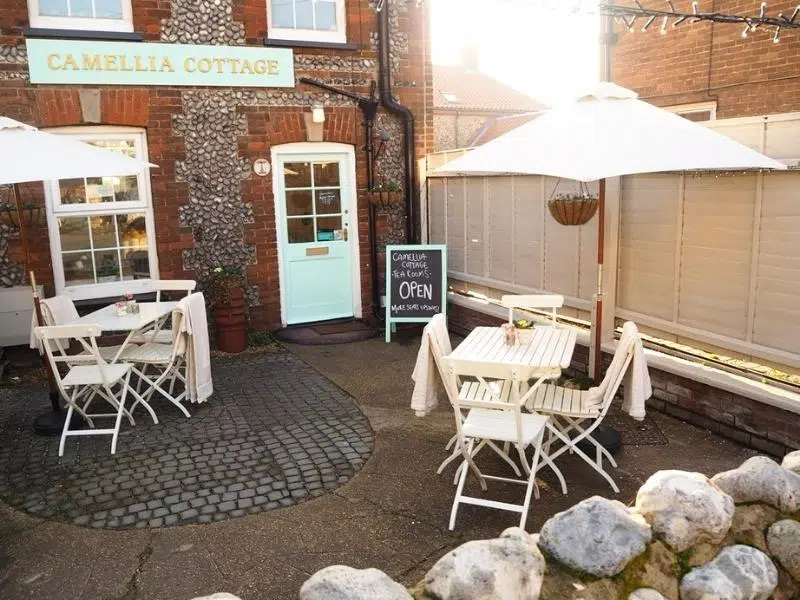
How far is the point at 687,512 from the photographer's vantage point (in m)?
2.58

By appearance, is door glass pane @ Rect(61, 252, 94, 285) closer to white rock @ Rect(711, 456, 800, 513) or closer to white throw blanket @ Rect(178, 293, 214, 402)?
white throw blanket @ Rect(178, 293, 214, 402)

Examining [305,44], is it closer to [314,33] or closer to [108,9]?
[314,33]

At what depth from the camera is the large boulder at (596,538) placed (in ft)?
7.93

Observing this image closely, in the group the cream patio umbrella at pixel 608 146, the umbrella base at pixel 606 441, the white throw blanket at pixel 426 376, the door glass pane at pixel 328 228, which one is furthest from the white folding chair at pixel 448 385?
the door glass pane at pixel 328 228

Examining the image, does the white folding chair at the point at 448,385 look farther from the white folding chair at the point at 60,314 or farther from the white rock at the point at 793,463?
the white folding chair at the point at 60,314

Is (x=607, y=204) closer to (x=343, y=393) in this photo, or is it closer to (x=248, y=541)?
(x=343, y=393)

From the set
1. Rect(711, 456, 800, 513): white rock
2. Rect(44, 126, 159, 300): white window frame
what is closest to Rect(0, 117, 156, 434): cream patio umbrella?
Rect(44, 126, 159, 300): white window frame

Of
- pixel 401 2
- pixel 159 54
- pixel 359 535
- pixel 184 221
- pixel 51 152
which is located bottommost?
pixel 359 535

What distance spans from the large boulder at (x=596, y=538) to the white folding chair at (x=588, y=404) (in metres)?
1.61

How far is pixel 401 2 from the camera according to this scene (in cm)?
869

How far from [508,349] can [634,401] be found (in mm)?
851

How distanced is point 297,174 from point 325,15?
6.32 feet

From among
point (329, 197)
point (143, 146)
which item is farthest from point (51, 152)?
point (329, 197)

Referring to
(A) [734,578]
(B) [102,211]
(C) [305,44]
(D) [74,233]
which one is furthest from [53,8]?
(A) [734,578]
